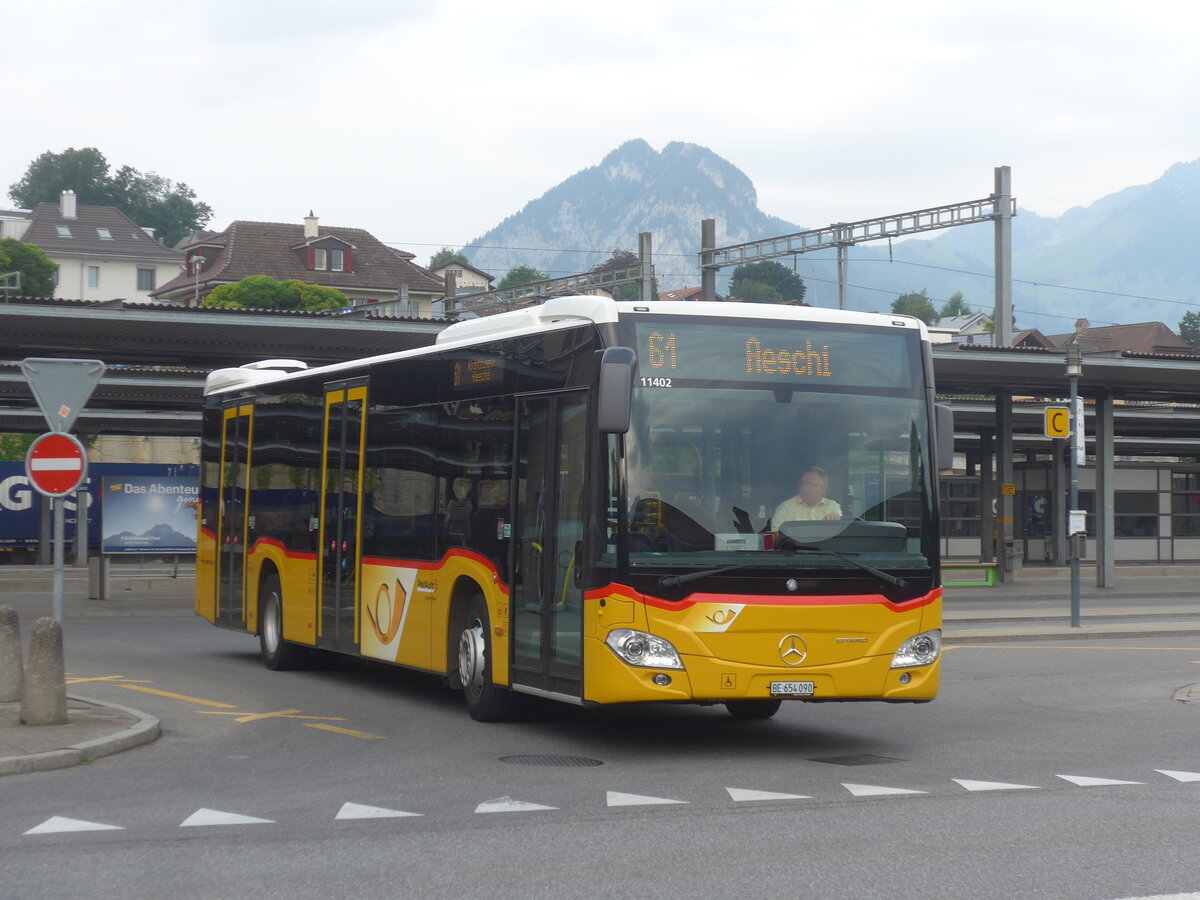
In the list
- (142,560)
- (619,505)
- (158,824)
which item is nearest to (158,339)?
(142,560)

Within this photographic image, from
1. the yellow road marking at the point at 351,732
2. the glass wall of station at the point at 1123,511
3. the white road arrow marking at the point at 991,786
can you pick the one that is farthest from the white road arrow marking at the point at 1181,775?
the glass wall of station at the point at 1123,511

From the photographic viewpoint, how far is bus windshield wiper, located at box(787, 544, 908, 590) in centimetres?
1077

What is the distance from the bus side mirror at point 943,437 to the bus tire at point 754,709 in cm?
269

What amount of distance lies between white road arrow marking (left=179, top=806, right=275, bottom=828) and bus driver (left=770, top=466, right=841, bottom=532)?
4.03 metres

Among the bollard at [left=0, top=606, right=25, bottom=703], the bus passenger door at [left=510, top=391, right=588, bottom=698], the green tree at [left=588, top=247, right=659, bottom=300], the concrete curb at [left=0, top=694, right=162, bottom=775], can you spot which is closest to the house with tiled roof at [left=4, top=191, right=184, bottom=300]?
the green tree at [left=588, top=247, right=659, bottom=300]

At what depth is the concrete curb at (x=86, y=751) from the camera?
9.89 m

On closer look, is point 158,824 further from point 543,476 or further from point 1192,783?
point 1192,783

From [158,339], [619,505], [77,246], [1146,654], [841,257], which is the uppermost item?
[77,246]

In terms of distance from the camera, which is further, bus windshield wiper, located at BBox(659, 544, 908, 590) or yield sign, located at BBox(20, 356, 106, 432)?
yield sign, located at BBox(20, 356, 106, 432)

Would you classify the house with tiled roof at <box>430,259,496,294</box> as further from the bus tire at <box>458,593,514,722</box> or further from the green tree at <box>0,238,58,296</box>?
the bus tire at <box>458,593,514,722</box>

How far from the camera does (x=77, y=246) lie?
11800 cm

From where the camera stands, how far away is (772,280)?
139625 millimetres

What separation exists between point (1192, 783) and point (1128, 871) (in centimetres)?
306

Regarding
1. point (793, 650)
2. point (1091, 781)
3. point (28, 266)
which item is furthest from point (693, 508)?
point (28, 266)
